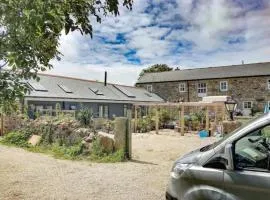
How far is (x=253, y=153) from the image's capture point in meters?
3.43

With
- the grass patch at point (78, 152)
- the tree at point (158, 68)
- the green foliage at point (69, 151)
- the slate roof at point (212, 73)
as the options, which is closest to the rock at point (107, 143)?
the grass patch at point (78, 152)

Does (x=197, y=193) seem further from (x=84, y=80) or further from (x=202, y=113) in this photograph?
(x=84, y=80)

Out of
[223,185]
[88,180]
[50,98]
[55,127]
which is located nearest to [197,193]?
[223,185]

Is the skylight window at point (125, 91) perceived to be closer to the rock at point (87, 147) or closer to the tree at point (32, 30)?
the rock at point (87, 147)

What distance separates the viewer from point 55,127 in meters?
12.9

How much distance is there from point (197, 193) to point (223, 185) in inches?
12.5

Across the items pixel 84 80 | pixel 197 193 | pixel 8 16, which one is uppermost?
pixel 84 80

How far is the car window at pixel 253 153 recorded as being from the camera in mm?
3121

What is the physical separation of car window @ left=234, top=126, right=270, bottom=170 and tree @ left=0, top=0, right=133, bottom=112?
6.57 feet

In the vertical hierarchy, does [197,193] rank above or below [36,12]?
below

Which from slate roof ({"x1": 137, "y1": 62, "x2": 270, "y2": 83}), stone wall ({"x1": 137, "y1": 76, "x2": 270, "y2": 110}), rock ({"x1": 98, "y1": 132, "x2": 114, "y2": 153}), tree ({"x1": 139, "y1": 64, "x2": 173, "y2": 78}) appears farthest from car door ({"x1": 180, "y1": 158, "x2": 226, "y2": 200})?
tree ({"x1": 139, "y1": 64, "x2": 173, "y2": 78})

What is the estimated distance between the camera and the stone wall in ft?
128

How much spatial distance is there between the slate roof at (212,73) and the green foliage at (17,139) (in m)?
32.3

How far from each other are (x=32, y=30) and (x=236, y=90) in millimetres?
40437
